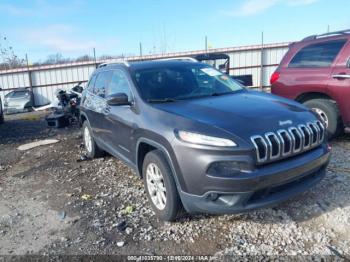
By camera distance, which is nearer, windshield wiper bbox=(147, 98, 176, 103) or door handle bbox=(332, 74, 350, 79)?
windshield wiper bbox=(147, 98, 176, 103)

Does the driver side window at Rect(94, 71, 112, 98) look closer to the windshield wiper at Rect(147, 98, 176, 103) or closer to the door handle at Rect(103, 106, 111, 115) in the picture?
the door handle at Rect(103, 106, 111, 115)

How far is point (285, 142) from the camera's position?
3.13 meters

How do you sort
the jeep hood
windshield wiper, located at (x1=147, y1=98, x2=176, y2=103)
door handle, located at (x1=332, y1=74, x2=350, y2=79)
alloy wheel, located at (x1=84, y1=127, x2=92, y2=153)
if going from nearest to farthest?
the jeep hood, windshield wiper, located at (x1=147, y1=98, x2=176, y2=103), door handle, located at (x1=332, y1=74, x2=350, y2=79), alloy wheel, located at (x1=84, y1=127, x2=92, y2=153)

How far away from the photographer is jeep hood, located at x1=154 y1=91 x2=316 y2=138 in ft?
10.4

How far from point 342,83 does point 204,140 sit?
352 cm

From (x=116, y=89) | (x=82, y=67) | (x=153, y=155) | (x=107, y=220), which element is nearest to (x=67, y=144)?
(x=116, y=89)

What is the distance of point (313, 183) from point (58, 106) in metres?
9.40

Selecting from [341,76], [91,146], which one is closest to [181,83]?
[91,146]

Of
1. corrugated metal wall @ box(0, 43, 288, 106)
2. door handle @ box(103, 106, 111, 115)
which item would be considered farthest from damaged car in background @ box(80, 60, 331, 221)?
corrugated metal wall @ box(0, 43, 288, 106)

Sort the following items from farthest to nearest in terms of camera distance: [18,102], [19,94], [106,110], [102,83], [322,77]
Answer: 1. [19,94]
2. [18,102]
3. [322,77]
4. [102,83]
5. [106,110]

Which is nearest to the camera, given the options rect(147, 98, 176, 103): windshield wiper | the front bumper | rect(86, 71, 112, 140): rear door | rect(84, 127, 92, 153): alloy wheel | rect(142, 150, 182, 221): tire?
the front bumper

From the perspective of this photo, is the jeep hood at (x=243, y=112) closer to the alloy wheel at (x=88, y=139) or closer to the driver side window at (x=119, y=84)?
the driver side window at (x=119, y=84)

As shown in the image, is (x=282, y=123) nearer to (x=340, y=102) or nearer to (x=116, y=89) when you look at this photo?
(x=116, y=89)

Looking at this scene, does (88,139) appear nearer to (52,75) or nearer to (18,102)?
(18,102)
